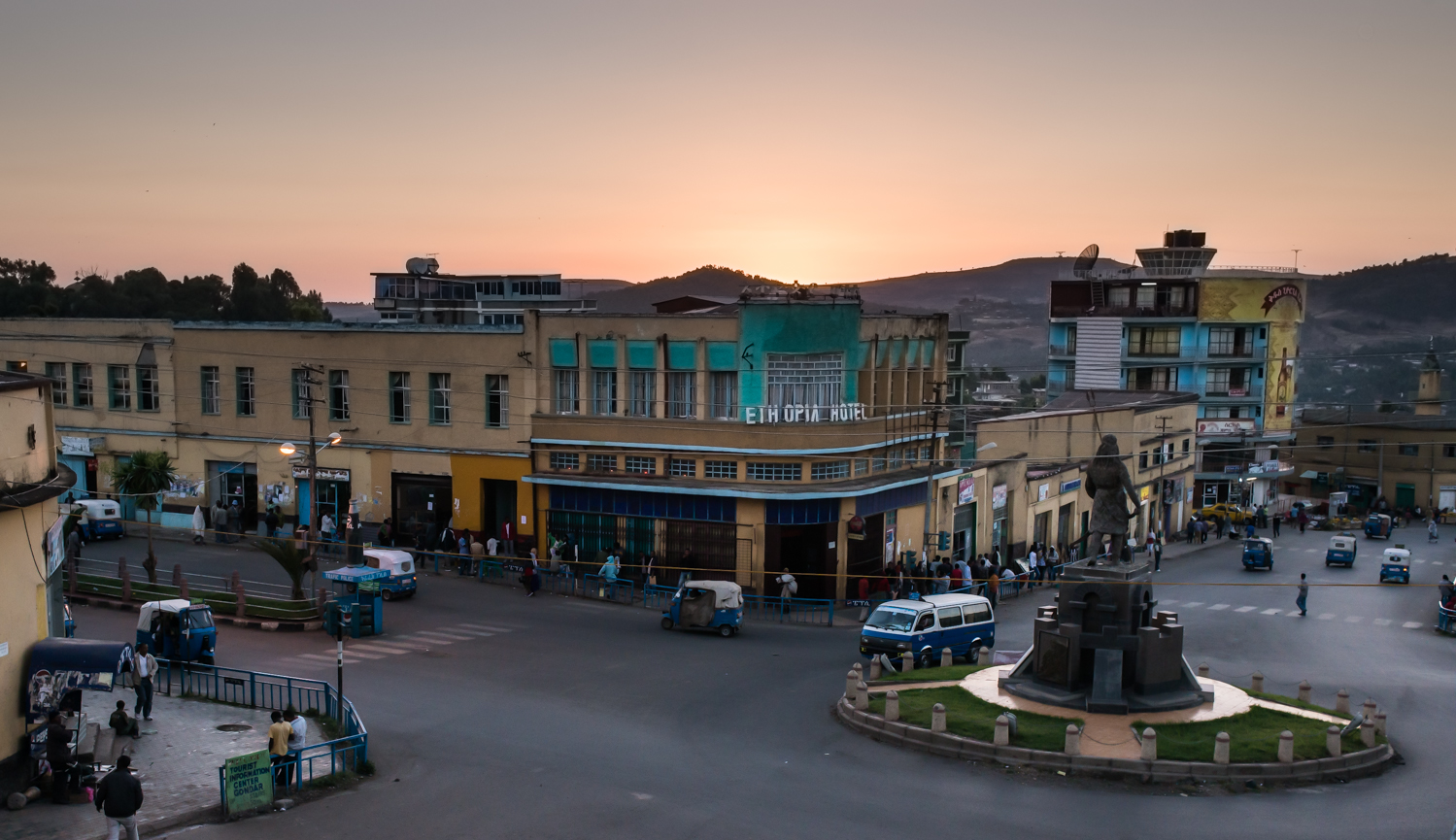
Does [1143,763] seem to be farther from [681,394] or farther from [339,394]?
[339,394]

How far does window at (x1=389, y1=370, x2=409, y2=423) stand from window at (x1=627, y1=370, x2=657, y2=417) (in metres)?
9.56

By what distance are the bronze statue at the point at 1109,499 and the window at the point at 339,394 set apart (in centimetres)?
3050

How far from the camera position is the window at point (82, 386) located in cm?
5381

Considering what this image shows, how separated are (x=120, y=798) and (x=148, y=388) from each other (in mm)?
39650

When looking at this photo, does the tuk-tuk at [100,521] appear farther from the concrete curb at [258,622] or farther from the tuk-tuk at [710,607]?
the tuk-tuk at [710,607]

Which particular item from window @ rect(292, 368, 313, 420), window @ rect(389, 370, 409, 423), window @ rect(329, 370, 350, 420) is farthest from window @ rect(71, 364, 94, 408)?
window @ rect(389, 370, 409, 423)

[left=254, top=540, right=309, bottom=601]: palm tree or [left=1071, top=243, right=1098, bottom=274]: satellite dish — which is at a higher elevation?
[left=1071, top=243, right=1098, bottom=274]: satellite dish

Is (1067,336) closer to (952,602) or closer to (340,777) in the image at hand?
(952,602)

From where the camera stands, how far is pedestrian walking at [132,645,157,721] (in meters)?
23.6

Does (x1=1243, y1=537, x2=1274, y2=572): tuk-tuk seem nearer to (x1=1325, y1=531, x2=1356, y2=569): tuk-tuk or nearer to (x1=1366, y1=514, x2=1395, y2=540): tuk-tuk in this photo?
(x1=1325, y1=531, x2=1356, y2=569): tuk-tuk

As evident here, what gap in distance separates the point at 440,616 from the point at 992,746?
59.6 feet

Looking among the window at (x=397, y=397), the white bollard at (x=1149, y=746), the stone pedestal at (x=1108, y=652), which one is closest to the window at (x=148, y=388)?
the window at (x=397, y=397)

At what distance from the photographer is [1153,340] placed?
300 ft

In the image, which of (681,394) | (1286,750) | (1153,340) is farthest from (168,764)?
(1153,340)
